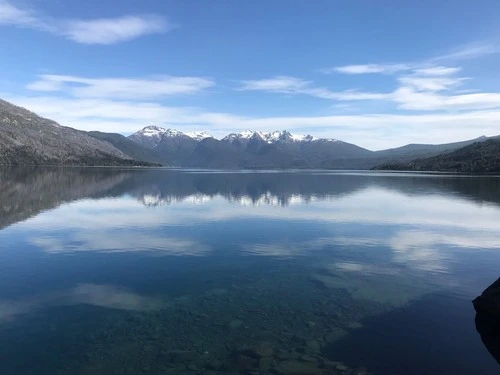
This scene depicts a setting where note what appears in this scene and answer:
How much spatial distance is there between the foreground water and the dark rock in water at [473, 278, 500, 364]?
617 millimetres

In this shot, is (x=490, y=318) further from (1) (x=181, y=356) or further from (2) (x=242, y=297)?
(1) (x=181, y=356)

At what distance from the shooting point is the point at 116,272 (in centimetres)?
3077

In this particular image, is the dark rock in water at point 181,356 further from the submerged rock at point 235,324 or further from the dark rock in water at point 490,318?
the dark rock in water at point 490,318

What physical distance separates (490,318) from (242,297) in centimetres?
1458

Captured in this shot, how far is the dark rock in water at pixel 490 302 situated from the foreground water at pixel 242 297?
→ 71 cm

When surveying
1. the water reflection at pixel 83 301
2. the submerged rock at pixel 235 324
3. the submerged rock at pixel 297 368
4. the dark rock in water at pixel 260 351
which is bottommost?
the submerged rock at pixel 297 368

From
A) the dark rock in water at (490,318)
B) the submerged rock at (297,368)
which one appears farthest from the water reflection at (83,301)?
the dark rock in water at (490,318)

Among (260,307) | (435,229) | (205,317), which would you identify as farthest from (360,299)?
(435,229)

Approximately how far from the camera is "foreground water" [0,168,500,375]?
1770 cm

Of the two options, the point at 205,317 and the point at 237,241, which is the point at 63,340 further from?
the point at 237,241

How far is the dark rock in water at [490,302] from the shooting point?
2241 centimetres

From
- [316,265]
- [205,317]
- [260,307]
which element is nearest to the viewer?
[205,317]

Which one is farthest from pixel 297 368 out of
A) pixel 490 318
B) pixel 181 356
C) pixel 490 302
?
pixel 490 302

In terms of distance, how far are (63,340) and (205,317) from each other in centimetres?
731
